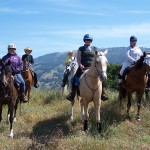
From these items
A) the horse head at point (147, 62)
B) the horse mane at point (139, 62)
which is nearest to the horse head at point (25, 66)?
the horse mane at point (139, 62)

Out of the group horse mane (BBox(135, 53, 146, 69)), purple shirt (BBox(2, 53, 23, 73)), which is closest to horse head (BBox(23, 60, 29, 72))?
purple shirt (BBox(2, 53, 23, 73))

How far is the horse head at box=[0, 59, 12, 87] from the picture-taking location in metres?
10.9

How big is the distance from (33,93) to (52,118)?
225 inches

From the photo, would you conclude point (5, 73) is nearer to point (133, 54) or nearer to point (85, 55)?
point (85, 55)

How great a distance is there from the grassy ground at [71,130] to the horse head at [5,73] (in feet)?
5.47

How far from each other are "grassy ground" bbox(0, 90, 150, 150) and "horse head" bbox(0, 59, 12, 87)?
1668 millimetres

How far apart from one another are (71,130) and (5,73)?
287cm

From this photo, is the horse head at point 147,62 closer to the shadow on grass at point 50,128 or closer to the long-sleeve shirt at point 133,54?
the long-sleeve shirt at point 133,54

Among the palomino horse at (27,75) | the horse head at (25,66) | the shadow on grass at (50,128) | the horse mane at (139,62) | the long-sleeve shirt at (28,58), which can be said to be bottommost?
the shadow on grass at (50,128)

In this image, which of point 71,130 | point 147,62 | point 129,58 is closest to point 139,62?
point 147,62

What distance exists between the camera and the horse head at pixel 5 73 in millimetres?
10914

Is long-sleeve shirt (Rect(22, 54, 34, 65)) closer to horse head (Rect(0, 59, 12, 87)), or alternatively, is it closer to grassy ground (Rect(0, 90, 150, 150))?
grassy ground (Rect(0, 90, 150, 150))

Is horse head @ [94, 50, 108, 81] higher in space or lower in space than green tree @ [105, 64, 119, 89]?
higher

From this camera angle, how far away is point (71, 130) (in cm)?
1177
